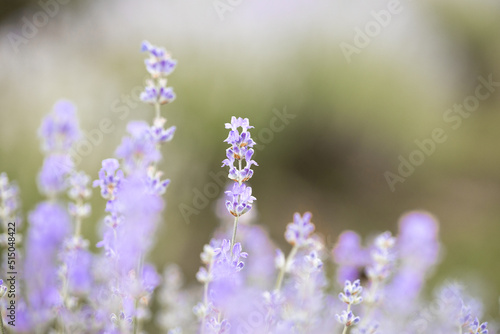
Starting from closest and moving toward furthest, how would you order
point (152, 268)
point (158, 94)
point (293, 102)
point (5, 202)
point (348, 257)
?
point (158, 94) < point (5, 202) < point (152, 268) < point (348, 257) < point (293, 102)

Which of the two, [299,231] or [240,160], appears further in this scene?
[299,231]

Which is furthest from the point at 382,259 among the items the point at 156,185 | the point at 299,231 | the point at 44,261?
the point at 44,261

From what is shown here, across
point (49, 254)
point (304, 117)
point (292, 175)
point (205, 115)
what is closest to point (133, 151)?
point (49, 254)

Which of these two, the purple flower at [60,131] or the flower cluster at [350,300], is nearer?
the flower cluster at [350,300]

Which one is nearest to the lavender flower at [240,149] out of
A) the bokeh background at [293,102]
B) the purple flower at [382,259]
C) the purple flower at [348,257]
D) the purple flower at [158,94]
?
the purple flower at [158,94]

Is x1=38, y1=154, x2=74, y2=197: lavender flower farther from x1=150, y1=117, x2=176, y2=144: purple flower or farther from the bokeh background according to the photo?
the bokeh background

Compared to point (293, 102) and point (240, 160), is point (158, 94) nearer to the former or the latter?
point (240, 160)

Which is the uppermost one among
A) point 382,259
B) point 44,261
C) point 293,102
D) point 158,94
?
point 293,102

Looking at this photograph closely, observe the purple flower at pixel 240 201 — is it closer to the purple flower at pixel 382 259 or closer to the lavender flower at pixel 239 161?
the lavender flower at pixel 239 161

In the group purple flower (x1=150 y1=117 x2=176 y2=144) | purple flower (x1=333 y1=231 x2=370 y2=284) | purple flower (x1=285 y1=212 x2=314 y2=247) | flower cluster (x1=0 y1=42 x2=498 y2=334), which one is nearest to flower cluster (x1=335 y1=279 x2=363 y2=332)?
flower cluster (x1=0 y1=42 x2=498 y2=334)
